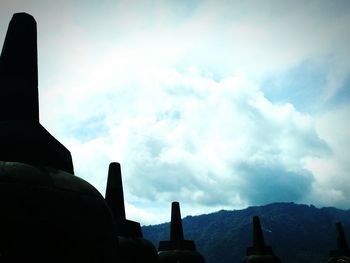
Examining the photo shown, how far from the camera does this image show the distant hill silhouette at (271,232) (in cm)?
8350

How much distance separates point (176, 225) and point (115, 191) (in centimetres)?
568

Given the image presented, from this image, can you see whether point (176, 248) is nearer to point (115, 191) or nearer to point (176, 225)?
point (176, 225)

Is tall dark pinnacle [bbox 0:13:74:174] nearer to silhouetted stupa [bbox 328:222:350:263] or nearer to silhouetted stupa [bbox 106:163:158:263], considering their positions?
silhouetted stupa [bbox 106:163:158:263]

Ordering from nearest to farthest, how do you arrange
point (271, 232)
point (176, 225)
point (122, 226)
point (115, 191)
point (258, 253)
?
point (122, 226), point (115, 191), point (176, 225), point (258, 253), point (271, 232)

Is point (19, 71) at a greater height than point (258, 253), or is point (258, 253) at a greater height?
point (19, 71)

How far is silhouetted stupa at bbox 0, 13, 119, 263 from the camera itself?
4996mm

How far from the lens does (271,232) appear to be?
9781cm

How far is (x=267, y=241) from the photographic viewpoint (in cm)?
9012

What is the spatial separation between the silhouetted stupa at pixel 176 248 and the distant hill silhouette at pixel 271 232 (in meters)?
66.3

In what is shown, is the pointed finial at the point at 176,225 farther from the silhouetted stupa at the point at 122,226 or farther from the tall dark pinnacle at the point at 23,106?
the tall dark pinnacle at the point at 23,106

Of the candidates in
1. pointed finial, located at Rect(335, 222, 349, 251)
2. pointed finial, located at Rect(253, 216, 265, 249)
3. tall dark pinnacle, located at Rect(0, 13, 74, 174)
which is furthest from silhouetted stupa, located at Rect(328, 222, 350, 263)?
tall dark pinnacle, located at Rect(0, 13, 74, 174)

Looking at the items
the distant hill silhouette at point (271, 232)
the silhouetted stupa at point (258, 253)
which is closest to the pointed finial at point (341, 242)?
the silhouetted stupa at point (258, 253)

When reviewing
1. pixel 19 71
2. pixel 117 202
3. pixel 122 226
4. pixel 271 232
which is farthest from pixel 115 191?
pixel 271 232

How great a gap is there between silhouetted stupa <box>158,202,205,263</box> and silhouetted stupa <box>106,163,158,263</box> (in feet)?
11.6
